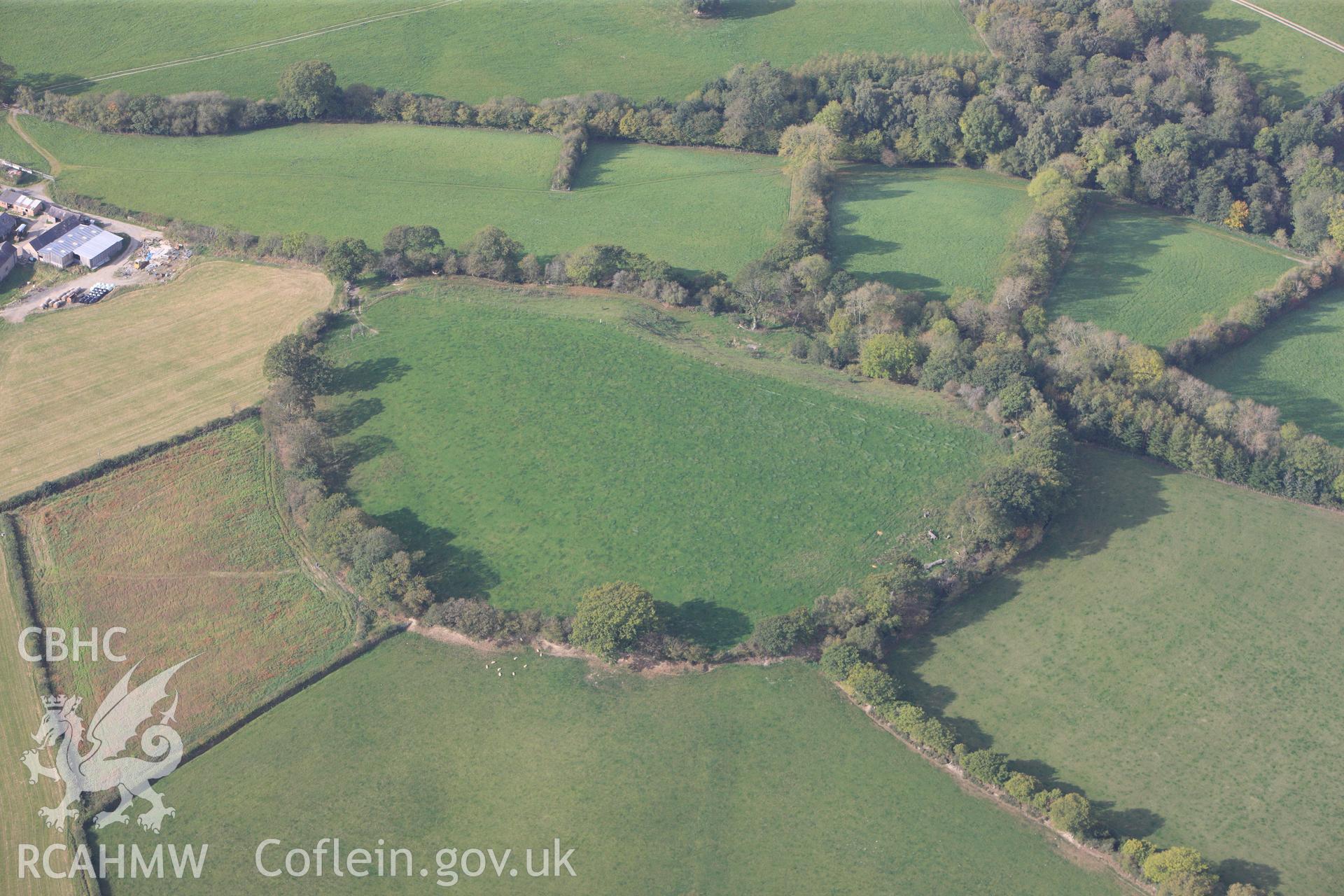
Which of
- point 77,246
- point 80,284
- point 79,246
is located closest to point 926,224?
point 80,284

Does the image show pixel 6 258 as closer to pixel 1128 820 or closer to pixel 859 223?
pixel 859 223

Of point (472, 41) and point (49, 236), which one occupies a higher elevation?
point (472, 41)

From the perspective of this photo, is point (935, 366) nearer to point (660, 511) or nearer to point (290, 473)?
point (660, 511)

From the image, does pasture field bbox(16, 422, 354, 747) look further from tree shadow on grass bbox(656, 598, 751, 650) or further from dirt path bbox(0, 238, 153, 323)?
dirt path bbox(0, 238, 153, 323)

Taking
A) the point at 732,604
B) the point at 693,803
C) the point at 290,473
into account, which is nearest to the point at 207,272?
the point at 290,473

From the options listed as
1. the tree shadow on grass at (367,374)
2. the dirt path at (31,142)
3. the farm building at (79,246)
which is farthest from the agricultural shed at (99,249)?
the tree shadow on grass at (367,374)

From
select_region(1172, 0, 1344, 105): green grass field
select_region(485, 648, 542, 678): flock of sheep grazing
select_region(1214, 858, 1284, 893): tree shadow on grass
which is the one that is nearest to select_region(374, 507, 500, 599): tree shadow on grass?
select_region(485, 648, 542, 678): flock of sheep grazing

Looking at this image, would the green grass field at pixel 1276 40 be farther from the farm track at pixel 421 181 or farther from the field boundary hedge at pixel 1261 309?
the farm track at pixel 421 181
